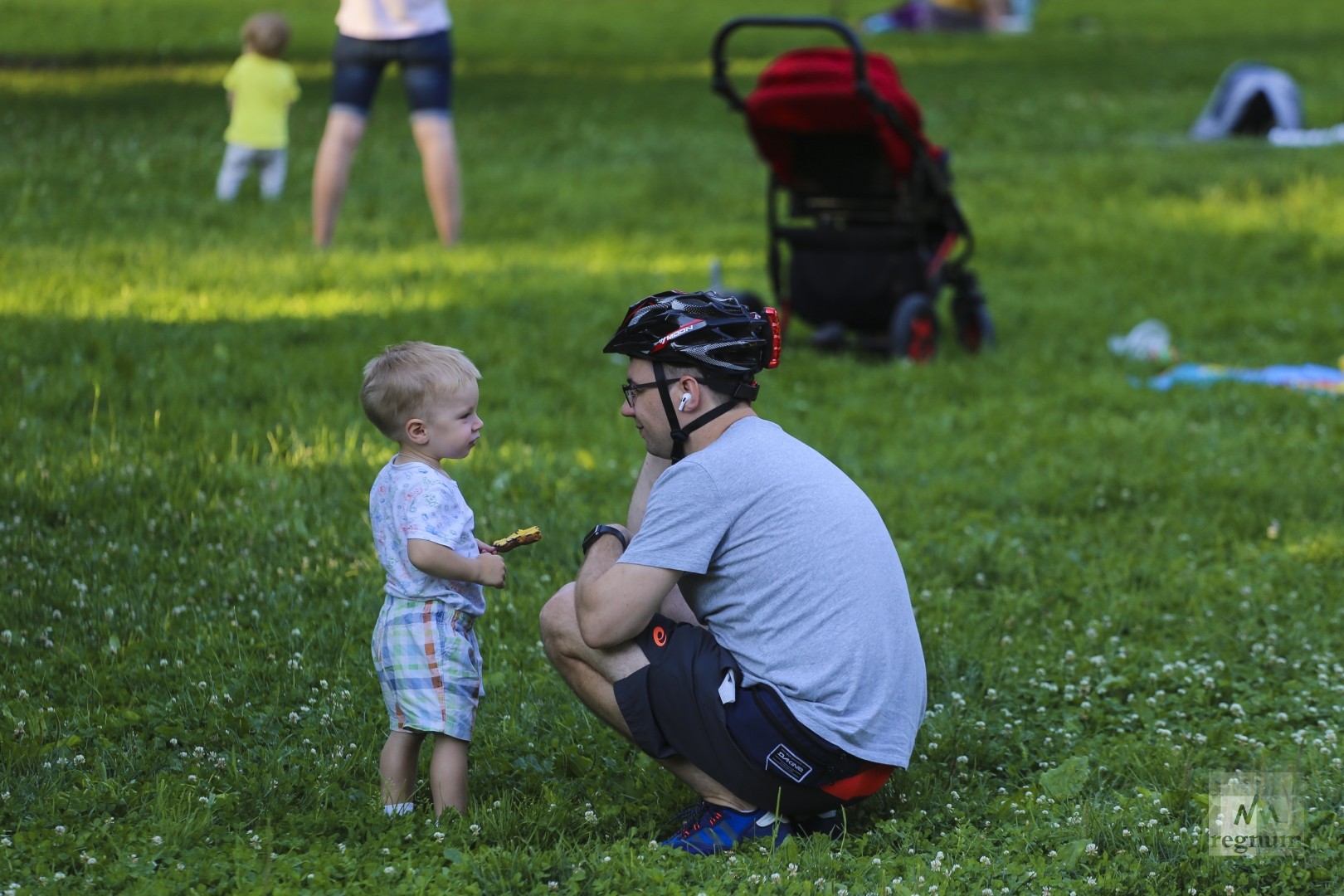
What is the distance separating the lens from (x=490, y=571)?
357 centimetres

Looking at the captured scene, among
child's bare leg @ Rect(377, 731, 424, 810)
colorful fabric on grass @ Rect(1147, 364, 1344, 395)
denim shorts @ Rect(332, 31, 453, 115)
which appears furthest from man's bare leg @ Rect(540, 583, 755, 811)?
denim shorts @ Rect(332, 31, 453, 115)

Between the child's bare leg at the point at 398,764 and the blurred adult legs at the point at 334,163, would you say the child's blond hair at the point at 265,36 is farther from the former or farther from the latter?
the child's bare leg at the point at 398,764

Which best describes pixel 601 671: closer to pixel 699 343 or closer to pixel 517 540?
pixel 517 540

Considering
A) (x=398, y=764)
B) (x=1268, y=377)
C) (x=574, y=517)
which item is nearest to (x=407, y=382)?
(x=398, y=764)

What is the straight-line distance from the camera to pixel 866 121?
8.06 m

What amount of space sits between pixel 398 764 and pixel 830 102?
5189 millimetres

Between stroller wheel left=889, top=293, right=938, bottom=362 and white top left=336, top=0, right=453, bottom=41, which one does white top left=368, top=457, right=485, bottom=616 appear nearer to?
stroller wheel left=889, top=293, right=938, bottom=362

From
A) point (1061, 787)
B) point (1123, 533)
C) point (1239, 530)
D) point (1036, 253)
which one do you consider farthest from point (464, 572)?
point (1036, 253)

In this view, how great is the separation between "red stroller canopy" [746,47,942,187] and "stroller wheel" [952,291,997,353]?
0.89 meters

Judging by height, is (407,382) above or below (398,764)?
above

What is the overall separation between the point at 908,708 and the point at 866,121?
5.11 m

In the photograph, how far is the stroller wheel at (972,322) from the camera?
8.77 m

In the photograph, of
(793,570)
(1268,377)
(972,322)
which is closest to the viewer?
(793,570)

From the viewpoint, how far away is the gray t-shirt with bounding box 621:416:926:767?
3.38 m
